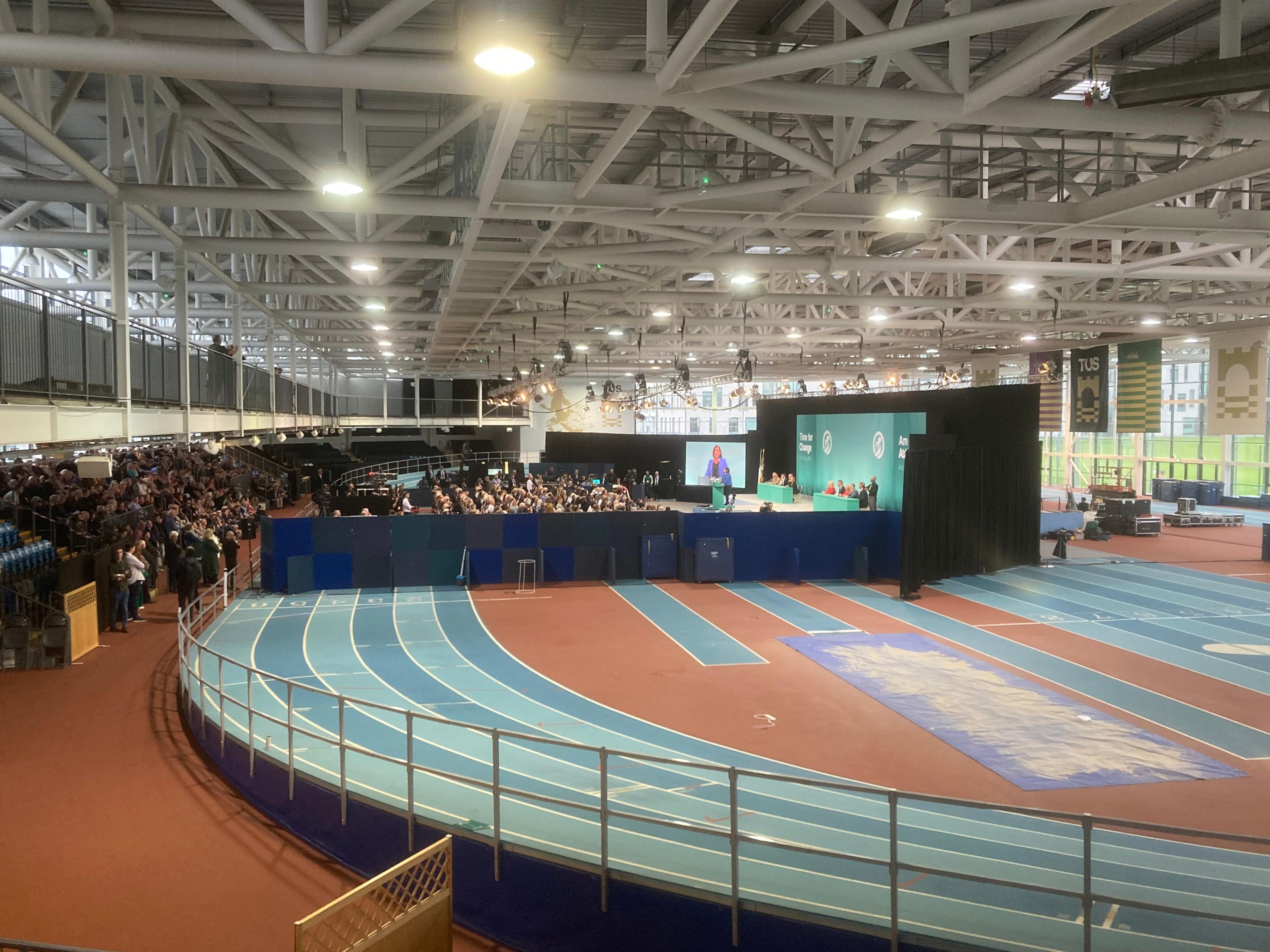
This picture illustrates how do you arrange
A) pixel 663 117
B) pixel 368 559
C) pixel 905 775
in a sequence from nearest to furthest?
pixel 905 775 < pixel 663 117 < pixel 368 559

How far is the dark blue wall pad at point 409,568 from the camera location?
19.9 metres

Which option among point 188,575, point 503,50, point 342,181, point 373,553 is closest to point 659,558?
point 373,553

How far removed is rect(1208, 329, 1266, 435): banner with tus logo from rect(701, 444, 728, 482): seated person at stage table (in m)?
18.9

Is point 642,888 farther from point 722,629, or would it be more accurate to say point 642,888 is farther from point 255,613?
point 255,613

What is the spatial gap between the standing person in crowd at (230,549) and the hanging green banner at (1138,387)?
22715mm

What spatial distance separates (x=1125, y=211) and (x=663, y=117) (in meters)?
5.95

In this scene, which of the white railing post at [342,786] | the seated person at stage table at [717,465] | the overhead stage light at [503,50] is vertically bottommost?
the white railing post at [342,786]

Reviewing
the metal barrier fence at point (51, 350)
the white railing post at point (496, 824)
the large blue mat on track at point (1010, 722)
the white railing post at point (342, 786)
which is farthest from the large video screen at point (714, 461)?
the white railing post at point (496, 824)

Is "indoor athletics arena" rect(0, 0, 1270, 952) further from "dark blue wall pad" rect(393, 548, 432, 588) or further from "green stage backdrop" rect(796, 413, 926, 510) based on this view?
"green stage backdrop" rect(796, 413, 926, 510)

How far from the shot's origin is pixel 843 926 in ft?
17.4

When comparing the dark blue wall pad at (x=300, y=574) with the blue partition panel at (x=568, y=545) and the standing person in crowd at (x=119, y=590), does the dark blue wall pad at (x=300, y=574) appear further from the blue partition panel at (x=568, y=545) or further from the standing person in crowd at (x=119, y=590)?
the standing person in crowd at (x=119, y=590)

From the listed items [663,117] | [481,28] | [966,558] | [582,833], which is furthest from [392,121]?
[966,558]

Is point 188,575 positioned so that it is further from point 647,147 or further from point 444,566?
point 647,147

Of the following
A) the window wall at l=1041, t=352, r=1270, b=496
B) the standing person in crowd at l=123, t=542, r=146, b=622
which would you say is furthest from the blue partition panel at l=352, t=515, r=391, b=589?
Result: the window wall at l=1041, t=352, r=1270, b=496
